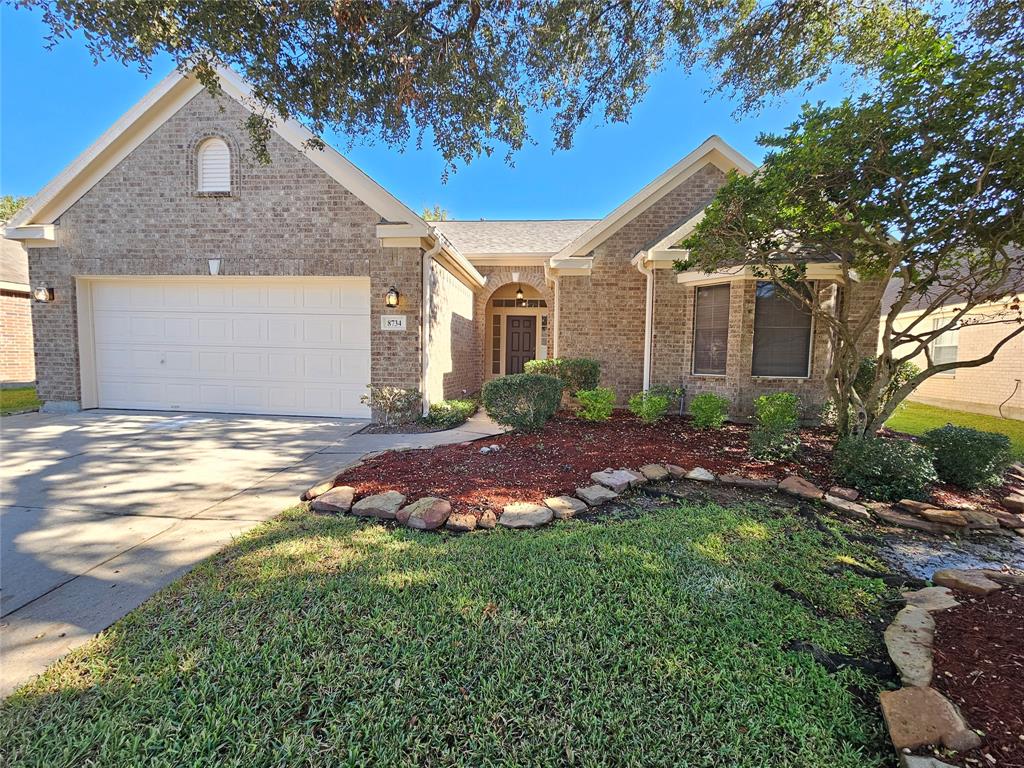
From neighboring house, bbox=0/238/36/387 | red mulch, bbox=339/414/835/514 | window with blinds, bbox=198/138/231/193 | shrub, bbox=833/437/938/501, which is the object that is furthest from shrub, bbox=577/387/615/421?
neighboring house, bbox=0/238/36/387

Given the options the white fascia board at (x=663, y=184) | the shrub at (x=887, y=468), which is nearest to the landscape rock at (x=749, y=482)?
the shrub at (x=887, y=468)

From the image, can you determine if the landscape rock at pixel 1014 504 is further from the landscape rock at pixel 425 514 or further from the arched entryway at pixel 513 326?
the arched entryway at pixel 513 326

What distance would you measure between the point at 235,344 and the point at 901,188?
10.7m

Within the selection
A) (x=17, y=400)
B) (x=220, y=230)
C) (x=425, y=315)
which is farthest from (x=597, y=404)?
(x=17, y=400)

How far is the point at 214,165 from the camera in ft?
26.9

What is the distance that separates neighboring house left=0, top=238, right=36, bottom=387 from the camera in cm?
1167

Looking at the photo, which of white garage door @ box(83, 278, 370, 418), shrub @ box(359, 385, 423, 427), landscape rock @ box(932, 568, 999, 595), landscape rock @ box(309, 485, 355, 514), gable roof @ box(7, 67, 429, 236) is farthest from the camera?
white garage door @ box(83, 278, 370, 418)

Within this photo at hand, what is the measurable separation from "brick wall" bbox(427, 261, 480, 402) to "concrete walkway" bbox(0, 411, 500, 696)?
2076 mm

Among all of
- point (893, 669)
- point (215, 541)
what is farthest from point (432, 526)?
point (893, 669)

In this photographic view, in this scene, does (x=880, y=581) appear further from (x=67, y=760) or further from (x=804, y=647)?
(x=67, y=760)

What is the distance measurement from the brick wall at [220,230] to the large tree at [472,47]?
2138mm

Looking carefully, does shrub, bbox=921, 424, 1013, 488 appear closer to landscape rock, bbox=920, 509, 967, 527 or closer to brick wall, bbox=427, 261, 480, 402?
landscape rock, bbox=920, 509, 967, 527

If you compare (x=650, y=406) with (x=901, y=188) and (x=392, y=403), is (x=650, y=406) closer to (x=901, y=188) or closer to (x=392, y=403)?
(x=901, y=188)

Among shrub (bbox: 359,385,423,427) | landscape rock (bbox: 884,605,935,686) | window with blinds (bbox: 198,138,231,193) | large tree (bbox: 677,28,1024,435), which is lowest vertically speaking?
landscape rock (bbox: 884,605,935,686)
